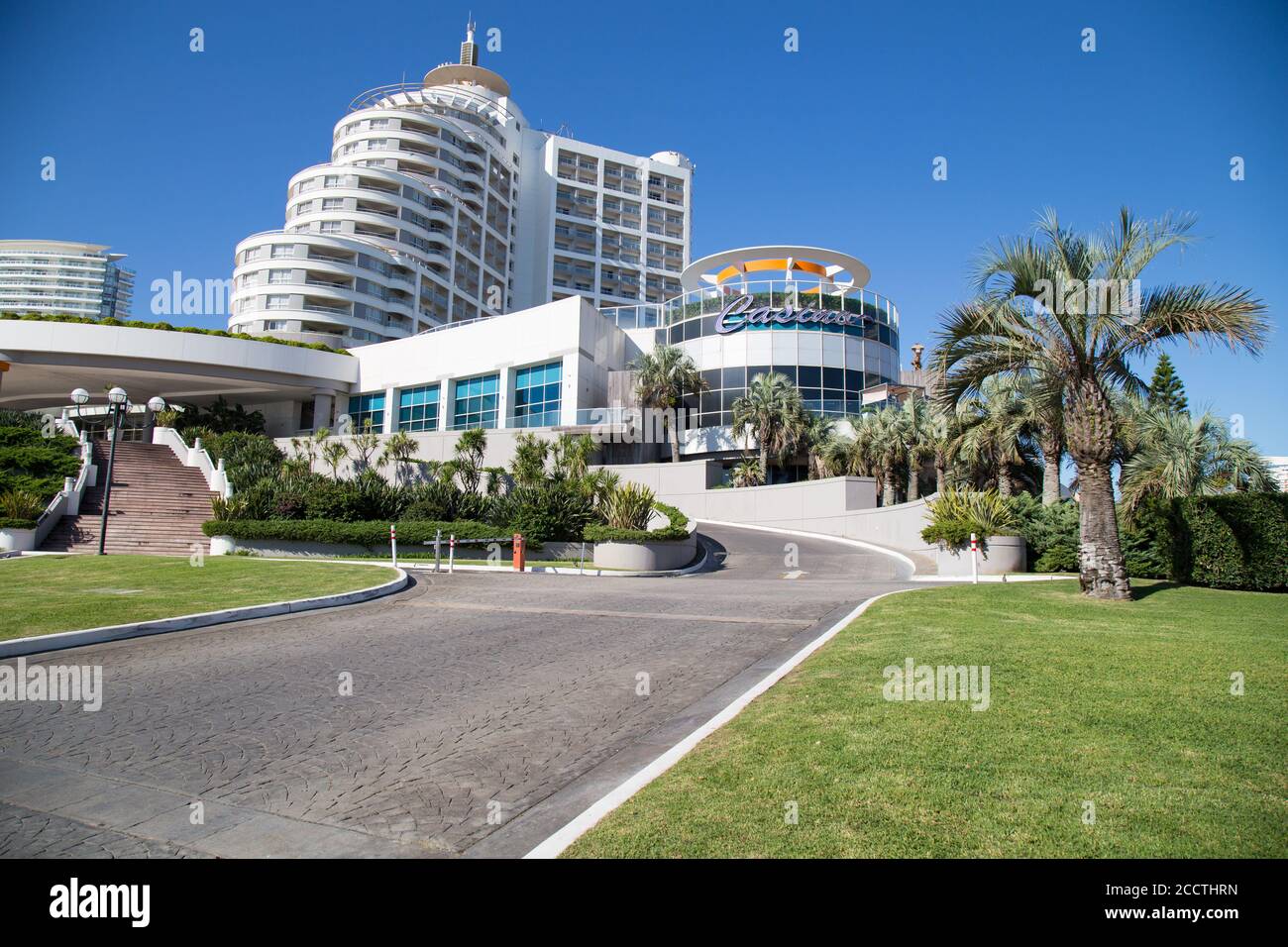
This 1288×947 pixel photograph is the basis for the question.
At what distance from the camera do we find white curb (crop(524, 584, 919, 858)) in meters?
3.77

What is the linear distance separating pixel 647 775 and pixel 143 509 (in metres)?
32.9

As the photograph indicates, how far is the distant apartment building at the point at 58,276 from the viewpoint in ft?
509

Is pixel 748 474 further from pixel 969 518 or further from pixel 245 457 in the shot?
pixel 245 457

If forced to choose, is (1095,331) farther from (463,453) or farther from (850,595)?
(463,453)

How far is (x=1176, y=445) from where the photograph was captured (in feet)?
70.7

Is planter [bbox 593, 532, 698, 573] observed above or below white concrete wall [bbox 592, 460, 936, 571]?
below

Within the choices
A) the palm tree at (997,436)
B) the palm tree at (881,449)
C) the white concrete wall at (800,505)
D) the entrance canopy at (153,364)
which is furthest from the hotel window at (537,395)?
the palm tree at (997,436)

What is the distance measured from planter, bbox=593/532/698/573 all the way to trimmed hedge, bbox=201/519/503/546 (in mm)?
4502

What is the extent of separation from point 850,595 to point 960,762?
10656 mm

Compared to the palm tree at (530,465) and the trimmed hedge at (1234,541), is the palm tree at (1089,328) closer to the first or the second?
the trimmed hedge at (1234,541)

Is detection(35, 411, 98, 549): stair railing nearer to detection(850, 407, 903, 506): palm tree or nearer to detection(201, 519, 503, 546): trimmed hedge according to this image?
detection(201, 519, 503, 546): trimmed hedge

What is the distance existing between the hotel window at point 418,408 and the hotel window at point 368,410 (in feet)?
5.68

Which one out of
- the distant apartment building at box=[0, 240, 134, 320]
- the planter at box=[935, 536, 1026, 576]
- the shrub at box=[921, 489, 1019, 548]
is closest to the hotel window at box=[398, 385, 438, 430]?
the shrub at box=[921, 489, 1019, 548]
